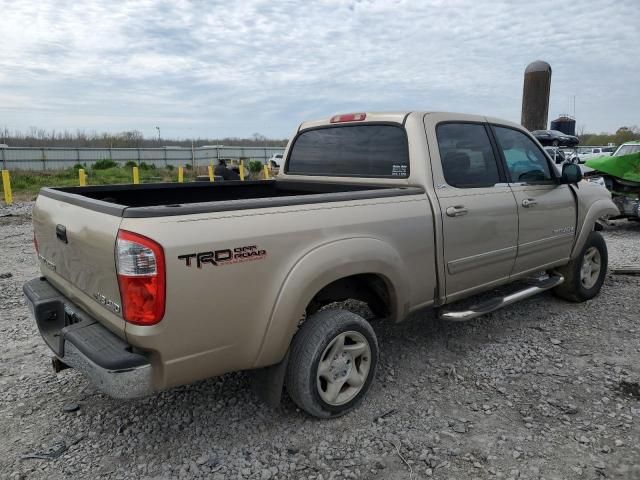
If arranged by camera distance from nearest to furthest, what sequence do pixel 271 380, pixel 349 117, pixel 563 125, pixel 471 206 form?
pixel 271 380, pixel 471 206, pixel 349 117, pixel 563 125

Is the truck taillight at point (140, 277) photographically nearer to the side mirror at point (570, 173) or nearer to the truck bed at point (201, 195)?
the truck bed at point (201, 195)

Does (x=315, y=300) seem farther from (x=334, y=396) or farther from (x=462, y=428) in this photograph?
(x=462, y=428)

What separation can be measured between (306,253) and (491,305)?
6.01ft

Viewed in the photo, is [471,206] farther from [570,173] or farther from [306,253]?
[306,253]

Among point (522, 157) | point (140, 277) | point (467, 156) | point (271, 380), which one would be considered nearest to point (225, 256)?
point (140, 277)

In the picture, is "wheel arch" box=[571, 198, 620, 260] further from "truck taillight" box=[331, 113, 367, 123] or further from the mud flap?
the mud flap

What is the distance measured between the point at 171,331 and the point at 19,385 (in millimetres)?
1923

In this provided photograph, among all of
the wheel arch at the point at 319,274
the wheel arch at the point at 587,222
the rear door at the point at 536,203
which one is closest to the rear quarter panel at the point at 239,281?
the wheel arch at the point at 319,274

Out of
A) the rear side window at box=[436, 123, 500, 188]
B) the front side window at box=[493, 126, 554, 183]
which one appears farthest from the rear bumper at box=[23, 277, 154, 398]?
the front side window at box=[493, 126, 554, 183]

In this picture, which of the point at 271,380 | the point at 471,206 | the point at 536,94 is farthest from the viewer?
the point at 536,94

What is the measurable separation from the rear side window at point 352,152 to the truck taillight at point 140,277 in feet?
6.59

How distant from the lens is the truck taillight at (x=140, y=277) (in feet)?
7.15

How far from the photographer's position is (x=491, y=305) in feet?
12.4

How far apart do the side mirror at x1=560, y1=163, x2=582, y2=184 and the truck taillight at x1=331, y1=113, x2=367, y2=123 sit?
184 centimetres
